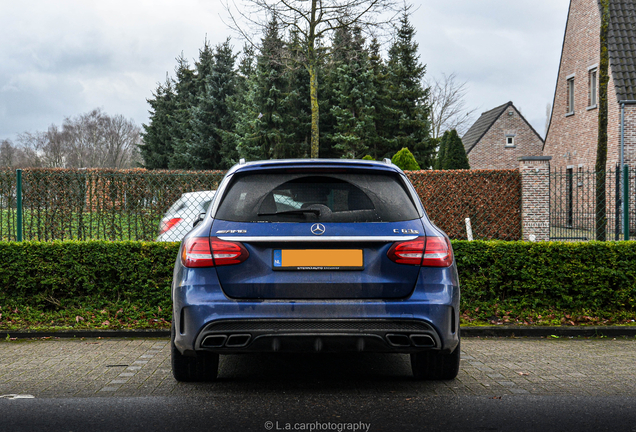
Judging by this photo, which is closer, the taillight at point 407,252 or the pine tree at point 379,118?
the taillight at point 407,252

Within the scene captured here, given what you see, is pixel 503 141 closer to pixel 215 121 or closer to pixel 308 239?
pixel 215 121

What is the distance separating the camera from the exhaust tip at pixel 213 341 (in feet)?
13.0

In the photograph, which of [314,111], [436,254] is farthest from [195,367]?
[314,111]

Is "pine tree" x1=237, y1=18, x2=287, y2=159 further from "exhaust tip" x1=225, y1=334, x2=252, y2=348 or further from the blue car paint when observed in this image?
"exhaust tip" x1=225, y1=334, x2=252, y2=348

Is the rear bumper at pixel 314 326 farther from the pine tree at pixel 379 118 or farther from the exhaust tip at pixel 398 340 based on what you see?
Result: the pine tree at pixel 379 118

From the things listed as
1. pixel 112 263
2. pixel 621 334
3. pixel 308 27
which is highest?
pixel 308 27

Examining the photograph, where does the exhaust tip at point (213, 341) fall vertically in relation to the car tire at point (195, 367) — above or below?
above

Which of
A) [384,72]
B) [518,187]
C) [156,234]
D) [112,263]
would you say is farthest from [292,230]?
[384,72]

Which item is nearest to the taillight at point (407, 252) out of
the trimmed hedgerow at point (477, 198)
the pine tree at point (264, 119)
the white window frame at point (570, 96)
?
the trimmed hedgerow at point (477, 198)

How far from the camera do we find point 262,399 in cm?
439

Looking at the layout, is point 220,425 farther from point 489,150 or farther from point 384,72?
point 489,150

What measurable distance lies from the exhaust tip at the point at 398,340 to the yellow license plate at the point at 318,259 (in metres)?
0.48

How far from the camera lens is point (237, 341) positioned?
13.0 ft

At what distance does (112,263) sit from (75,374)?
7.37 feet
